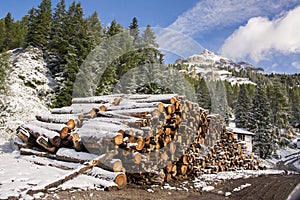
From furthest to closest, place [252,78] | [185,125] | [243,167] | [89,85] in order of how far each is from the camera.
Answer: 1. [252,78]
2. [89,85]
3. [243,167]
4. [185,125]

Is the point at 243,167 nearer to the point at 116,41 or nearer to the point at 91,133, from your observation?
the point at 91,133

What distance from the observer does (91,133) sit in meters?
7.53

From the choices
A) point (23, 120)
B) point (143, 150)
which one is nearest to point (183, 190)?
point (143, 150)

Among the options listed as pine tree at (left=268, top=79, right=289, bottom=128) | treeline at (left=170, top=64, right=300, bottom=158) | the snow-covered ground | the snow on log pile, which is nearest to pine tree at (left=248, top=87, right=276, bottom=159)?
treeline at (left=170, top=64, right=300, bottom=158)

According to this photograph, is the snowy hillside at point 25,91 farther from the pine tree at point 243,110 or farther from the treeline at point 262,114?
the pine tree at point 243,110

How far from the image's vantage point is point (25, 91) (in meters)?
26.4

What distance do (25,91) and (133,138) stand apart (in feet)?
77.2

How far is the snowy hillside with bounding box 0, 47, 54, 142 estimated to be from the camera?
19.2 meters

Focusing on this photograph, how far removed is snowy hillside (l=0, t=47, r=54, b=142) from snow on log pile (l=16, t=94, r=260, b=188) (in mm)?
9135

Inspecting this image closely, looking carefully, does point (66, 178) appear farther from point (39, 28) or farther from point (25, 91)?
point (39, 28)

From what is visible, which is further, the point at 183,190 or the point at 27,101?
the point at 27,101

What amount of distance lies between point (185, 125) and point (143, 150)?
2325 mm

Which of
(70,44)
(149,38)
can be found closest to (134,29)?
(149,38)

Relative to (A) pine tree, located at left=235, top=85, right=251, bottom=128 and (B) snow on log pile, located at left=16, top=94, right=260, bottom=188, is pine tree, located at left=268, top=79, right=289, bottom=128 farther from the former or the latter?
(B) snow on log pile, located at left=16, top=94, right=260, bottom=188
